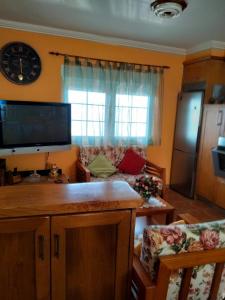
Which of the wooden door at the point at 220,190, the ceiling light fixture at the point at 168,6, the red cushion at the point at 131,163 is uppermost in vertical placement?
the ceiling light fixture at the point at 168,6

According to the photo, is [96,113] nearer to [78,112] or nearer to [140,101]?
[78,112]

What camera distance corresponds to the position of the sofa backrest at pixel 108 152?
368 centimetres

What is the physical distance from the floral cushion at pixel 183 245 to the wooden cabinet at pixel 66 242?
0.34 feet

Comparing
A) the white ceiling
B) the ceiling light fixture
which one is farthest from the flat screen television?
the ceiling light fixture

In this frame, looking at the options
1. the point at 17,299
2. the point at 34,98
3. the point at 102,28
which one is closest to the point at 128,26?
the point at 102,28

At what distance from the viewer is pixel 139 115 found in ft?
13.0

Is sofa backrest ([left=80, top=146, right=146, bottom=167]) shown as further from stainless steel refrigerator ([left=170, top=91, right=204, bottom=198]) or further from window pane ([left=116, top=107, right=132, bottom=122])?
stainless steel refrigerator ([left=170, top=91, right=204, bottom=198])

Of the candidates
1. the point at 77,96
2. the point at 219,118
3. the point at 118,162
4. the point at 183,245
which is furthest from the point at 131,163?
the point at 183,245

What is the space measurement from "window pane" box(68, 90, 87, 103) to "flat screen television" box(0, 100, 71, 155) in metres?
0.37

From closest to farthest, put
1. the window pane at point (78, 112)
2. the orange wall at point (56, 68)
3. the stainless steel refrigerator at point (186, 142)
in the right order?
the orange wall at point (56, 68), the window pane at point (78, 112), the stainless steel refrigerator at point (186, 142)

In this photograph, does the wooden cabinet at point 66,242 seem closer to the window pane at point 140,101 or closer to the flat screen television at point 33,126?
the flat screen television at point 33,126

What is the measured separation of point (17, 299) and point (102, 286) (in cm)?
38

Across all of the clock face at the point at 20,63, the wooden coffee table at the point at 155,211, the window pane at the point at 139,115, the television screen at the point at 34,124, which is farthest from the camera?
the window pane at the point at 139,115

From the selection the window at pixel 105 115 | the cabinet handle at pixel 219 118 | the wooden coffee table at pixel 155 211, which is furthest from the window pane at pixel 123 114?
the wooden coffee table at pixel 155 211
